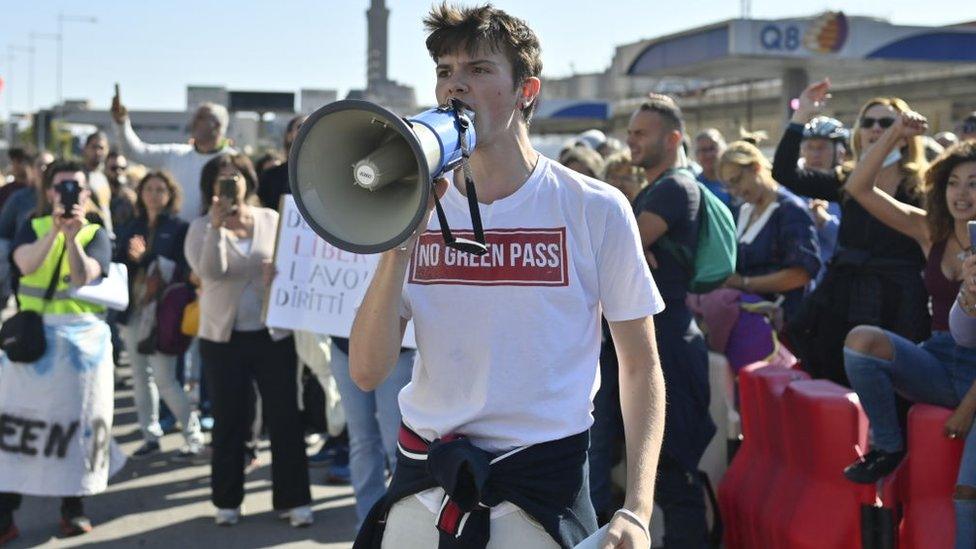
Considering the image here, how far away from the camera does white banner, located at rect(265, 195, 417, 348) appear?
6.16m

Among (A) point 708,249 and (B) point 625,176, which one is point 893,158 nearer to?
(A) point 708,249

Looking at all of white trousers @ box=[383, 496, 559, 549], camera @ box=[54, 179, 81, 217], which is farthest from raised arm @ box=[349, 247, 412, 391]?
camera @ box=[54, 179, 81, 217]

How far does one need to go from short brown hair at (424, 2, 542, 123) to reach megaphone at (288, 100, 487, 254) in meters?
0.20

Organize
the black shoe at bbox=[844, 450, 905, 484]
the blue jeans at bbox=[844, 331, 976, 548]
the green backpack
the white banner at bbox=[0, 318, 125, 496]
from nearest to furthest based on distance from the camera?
the blue jeans at bbox=[844, 331, 976, 548], the black shoe at bbox=[844, 450, 905, 484], the green backpack, the white banner at bbox=[0, 318, 125, 496]

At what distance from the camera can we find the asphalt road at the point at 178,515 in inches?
255

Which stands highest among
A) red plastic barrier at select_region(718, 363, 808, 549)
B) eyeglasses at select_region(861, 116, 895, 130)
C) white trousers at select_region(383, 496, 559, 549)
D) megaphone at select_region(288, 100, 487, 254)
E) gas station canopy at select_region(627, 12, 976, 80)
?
gas station canopy at select_region(627, 12, 976, 80)

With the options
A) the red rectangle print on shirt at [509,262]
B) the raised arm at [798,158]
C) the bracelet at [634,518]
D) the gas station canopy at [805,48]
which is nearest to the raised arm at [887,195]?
the raised arm at [798,158]

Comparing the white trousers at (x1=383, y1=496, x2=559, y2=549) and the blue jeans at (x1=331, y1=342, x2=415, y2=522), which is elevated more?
the white trousers at (x1=383, y1=496, x2=559, y2=549)

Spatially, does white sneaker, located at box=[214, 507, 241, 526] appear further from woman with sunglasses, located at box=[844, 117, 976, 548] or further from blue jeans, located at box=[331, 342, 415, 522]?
woman with sunglasses, located at box=[844, 117, 976, 548]

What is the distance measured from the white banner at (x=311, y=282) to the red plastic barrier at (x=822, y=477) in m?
2.19

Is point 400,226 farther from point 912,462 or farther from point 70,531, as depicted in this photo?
point 70,531

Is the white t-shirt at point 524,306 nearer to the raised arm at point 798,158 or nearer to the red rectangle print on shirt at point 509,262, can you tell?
the red rectangle print on shirt at point 509,262

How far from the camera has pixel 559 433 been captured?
263 cm

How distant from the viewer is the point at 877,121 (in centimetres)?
598
